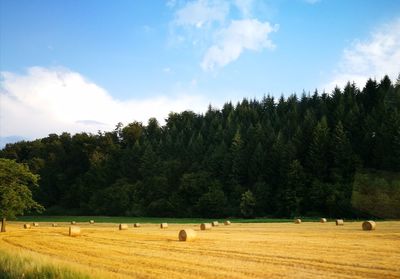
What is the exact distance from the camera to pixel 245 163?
96938 millimetres

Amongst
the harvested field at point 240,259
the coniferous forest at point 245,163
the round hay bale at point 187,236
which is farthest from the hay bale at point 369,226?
the coniferous forest at point 245,163

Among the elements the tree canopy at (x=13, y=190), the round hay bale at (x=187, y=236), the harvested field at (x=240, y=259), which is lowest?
the harvested field at (x=240, y=259)

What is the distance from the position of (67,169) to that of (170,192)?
43.3 m

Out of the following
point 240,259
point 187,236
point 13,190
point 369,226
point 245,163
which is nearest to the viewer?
point 240,259

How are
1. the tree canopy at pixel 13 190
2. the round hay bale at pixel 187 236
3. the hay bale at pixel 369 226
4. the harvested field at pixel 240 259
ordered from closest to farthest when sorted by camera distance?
1. the harvested field at pixel 240 259
2. the round hay bale at pixel 187 236
3. the hay bale at pixel 369 226
4. the tree canopy at pixel 13 190

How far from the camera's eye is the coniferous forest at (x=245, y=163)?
79.2 m

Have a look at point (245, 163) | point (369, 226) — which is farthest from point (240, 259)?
point (245, 163)

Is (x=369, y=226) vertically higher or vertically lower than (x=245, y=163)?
lower

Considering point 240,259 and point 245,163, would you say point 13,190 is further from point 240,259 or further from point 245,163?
point 245,163

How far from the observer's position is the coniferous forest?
260 feet

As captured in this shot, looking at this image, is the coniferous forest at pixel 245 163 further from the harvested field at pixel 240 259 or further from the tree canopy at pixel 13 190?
the harvested field at pixel 240 259

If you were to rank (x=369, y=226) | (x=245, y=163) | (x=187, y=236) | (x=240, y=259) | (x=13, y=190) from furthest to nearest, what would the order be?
(x=245, y=163) → (x=13, y=190) → (x=369, y=226) → (x=187, y=236) → (x=240, y=259)

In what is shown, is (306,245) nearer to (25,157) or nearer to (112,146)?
(112,146)

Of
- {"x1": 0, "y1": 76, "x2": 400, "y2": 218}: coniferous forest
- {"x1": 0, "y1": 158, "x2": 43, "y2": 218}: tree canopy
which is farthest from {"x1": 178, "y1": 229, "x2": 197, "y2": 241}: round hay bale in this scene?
{"x1": 0, "y1": 76, "x2": 400, "y2": 218}: coniferous forest
